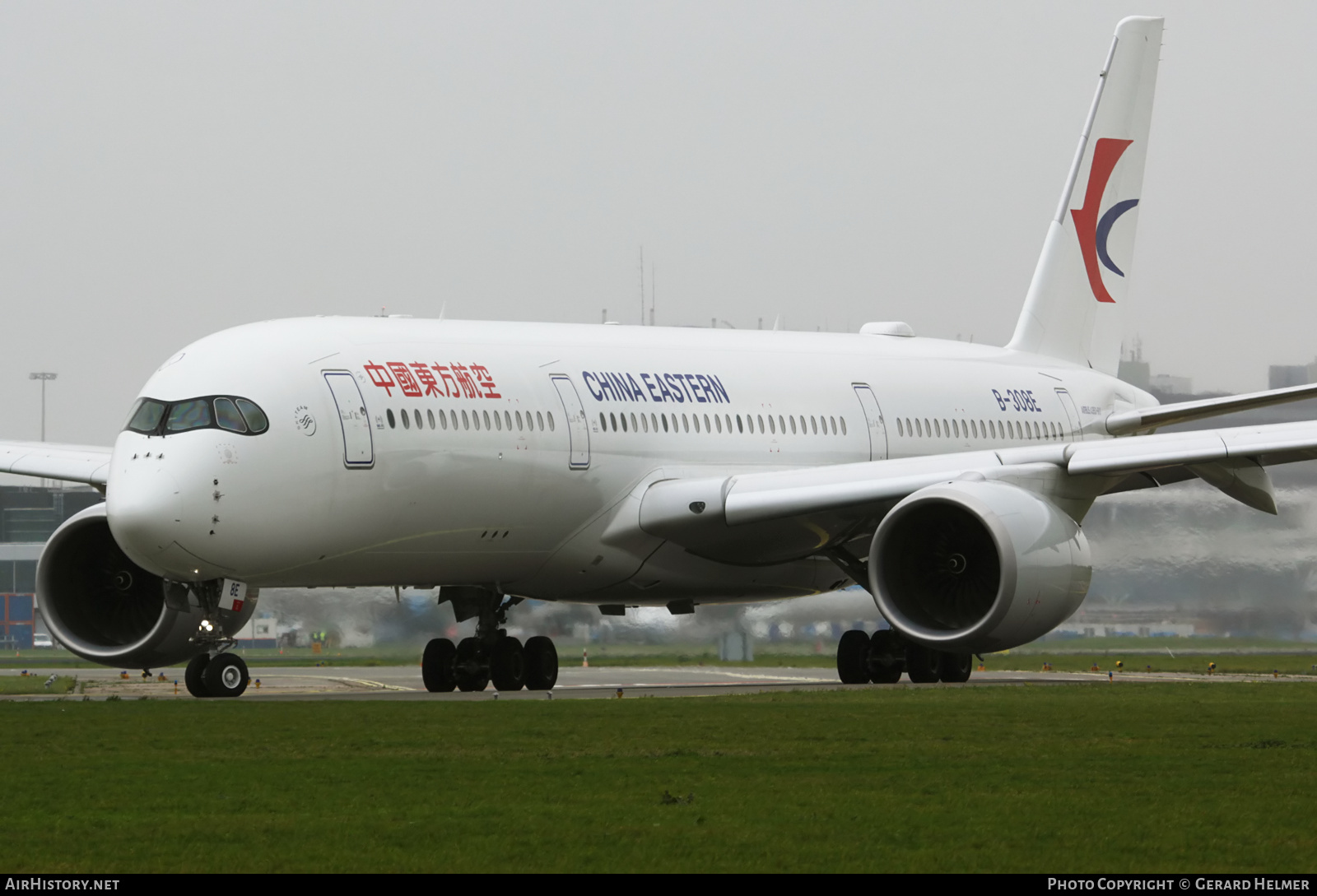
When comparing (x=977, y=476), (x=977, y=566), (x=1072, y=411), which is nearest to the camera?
(x=977, y=476)

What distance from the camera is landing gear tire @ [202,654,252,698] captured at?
22250 millimetres

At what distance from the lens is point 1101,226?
34.4 meters

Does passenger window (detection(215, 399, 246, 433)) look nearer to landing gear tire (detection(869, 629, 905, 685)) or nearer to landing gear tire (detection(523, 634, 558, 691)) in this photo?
landing gear tire (detection(523, 634, 558, 691))

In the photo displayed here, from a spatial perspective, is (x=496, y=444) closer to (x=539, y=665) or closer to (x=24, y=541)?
(x=539, y=665)

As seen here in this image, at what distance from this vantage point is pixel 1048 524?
21453 mm

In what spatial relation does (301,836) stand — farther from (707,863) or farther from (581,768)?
(581,768)

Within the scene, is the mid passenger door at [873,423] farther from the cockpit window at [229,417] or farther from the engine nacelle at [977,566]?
the cockpit window at [229,417]

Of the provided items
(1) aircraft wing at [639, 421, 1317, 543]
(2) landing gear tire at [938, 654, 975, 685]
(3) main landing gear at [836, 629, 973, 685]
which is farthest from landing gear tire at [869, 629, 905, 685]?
(1) aircraft wing at [639, 421, 1317, 543]

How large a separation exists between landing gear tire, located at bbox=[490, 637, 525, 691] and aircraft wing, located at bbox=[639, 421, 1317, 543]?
2408 mm

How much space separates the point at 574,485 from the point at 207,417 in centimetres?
487

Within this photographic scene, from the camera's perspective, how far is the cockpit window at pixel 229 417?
68.8ft

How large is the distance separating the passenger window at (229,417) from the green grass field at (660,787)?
110 inches

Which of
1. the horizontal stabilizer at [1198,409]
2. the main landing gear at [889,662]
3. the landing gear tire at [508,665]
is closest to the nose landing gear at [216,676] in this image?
the landing gear tire at [508,665]

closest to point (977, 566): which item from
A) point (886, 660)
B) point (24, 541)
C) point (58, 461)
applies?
point (886, 660)
